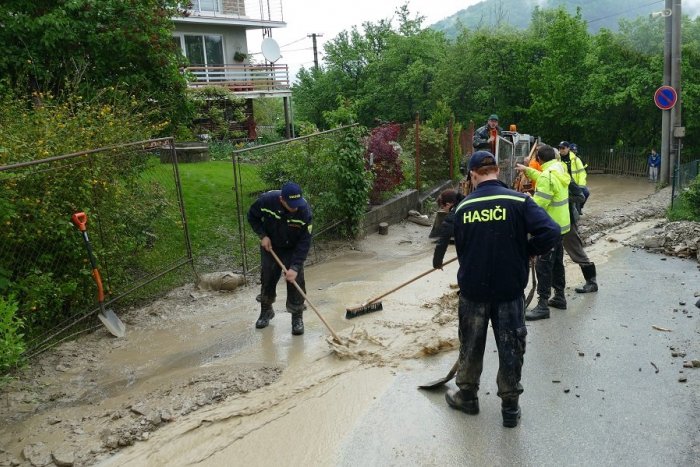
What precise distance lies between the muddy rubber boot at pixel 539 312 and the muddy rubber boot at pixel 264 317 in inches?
114

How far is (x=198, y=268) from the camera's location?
28.7 feet

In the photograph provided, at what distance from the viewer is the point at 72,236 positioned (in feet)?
20.3

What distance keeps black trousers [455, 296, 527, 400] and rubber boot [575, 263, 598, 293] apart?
11.5 ft

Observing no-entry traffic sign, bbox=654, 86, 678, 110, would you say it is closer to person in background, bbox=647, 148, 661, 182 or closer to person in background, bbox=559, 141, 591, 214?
person in background, bbox=647, 148, 661, 182

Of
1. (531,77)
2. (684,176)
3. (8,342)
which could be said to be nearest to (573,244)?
(8,342)

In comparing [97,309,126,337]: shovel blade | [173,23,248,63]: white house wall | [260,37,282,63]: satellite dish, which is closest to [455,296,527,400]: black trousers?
[97,309,126,337]: shovel blade

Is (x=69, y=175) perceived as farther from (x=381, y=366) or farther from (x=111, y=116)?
(x=381, y=366)

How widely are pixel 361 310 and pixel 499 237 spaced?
10.1 feet

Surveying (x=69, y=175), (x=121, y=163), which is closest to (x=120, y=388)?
(x=69, y=175)

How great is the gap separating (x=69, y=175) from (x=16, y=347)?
7.38ft

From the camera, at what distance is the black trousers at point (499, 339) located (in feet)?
14.0

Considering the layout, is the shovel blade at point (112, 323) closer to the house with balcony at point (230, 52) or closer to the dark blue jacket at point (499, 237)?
the dark blue jacket at point (499, 237)

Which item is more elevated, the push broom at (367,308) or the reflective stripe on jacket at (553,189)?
the reflective stripe on jacket at (553,189)

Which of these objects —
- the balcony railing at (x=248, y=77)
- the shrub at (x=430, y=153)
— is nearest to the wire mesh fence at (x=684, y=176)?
the shrub at (x=430, y=153)
